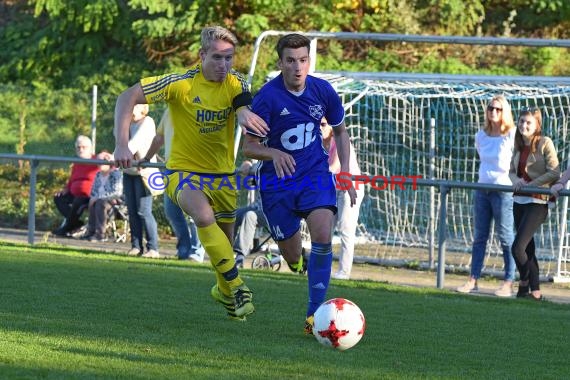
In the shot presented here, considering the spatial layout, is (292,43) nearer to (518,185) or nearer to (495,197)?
(518,185)

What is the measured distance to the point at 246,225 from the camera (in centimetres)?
1360

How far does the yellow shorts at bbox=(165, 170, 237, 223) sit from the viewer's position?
28.2 ft

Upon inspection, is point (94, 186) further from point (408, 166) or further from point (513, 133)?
point (513, 133)

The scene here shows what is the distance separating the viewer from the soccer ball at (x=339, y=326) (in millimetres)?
7219

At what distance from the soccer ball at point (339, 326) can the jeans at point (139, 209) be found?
278 inches

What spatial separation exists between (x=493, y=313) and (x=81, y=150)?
813 cm

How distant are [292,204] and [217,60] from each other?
46.8 inches

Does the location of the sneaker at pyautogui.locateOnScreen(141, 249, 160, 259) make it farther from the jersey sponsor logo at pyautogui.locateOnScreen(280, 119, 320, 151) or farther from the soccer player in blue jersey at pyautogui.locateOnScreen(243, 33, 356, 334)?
the jersey sponsor logo at pyautogui.locateOnScreen(280, 119, 320, 151)

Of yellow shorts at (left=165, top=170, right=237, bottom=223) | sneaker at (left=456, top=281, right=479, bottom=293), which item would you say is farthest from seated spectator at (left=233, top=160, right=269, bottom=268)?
yellow shorts at (left=165, top=170, right=237, bottom=223)

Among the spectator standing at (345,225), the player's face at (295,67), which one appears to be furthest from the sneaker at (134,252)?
the player's face at (295,67)

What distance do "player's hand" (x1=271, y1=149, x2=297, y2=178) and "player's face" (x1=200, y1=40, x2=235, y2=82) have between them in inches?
35.5

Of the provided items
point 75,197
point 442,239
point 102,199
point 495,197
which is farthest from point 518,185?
point 75,197

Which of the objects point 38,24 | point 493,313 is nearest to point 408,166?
point 493,313

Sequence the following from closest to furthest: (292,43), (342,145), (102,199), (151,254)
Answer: (292,43) → (342,145) → (151,254) → (102,199)
